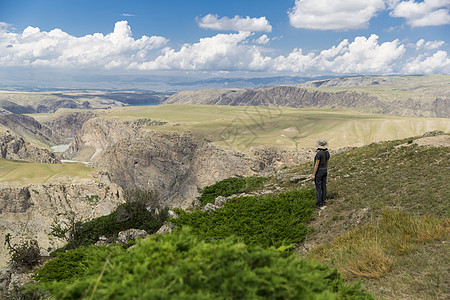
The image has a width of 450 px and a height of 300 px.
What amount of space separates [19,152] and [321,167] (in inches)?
9474

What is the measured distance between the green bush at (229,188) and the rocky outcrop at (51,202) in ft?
284

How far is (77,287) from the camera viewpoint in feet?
9.68

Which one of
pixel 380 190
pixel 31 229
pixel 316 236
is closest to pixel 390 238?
pixel 316 236

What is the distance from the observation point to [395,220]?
763cm

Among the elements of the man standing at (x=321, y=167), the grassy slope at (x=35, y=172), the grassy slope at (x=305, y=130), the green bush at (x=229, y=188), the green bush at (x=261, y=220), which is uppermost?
the man standing at (x=321, y=167)

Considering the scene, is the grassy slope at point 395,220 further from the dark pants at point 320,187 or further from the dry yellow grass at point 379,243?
the dark pants at point 320,187

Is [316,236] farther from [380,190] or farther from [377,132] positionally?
[377,132]

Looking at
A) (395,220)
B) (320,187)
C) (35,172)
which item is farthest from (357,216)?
(35,172)

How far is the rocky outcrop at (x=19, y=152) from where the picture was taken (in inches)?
7411

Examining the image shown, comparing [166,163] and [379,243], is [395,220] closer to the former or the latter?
[379,243]

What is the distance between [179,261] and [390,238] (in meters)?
6.22

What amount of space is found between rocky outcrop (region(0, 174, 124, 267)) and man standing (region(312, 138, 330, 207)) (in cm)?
9641

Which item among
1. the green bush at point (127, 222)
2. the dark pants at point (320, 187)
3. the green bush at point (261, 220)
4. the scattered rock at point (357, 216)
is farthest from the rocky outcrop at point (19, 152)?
the scattered rock at point (357, 216)

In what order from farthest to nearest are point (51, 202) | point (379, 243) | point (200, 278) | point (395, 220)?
point (51, 202) → point (395, 220) → point (379, 243) → point (200, 278)
